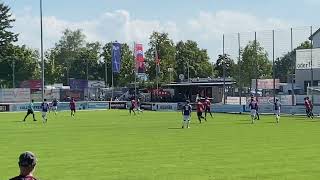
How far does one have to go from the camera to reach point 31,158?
20.2ft

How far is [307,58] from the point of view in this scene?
66.8 m

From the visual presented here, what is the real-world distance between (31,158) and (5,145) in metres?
19.1

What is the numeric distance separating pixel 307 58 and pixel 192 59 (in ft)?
253

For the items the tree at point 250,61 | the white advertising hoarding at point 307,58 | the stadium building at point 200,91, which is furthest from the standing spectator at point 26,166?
the stadium building at point 200,91

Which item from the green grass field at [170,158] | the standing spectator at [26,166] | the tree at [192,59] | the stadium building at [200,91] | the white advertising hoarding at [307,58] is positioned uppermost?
the tree at [192,59]

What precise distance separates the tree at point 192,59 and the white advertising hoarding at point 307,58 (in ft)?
241

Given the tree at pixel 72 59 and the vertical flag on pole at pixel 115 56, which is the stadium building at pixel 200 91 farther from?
the tree at pixel 72 59

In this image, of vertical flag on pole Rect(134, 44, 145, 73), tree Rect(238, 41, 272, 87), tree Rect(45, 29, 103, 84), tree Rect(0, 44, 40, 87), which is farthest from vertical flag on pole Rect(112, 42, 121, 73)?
tree Rect(45, 29, 103, 84)

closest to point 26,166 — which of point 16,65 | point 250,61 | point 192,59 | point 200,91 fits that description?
point 250,61

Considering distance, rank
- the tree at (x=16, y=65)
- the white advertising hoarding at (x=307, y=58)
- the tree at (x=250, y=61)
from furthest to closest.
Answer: the tree at (x=16, y=65) → the tree at (x=250, y=61) → the white advertising hoarding at (x=307, y=58)

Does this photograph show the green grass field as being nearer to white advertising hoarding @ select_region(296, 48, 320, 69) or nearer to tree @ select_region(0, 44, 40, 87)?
white advertising hoarding @ select_region(296, 48, 320, 69)

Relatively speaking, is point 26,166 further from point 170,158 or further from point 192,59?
point 192,59

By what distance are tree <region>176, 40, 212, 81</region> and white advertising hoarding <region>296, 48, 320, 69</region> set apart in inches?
2889

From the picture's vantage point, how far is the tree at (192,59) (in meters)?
142
